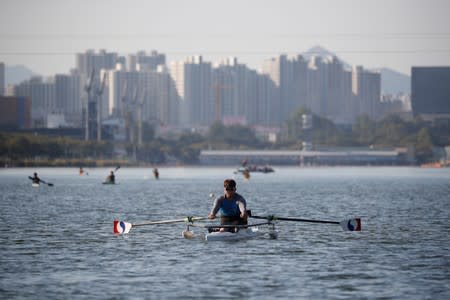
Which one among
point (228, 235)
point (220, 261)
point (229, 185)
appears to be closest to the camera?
point (220, 261)

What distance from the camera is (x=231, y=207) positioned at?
141 ft

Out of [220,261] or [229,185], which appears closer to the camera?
[220,261]

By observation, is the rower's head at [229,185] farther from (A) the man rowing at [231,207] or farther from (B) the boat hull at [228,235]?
(B) the boat hull at [228,235]

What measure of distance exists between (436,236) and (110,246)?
47.1ft

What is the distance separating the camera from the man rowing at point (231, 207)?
42.4m

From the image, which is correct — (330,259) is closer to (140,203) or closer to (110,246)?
(110,246)

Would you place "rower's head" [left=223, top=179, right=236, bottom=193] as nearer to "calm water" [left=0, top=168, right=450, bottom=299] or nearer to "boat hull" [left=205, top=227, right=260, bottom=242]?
"boat hull" [left=205, top=227, right=260, bottom=242]

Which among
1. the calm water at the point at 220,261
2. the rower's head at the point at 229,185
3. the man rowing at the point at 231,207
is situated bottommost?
the calm water at the point at 220,261

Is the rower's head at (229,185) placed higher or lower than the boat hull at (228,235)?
higher

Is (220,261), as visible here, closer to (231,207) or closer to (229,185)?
(229,185)

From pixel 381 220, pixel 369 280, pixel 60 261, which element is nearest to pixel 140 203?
pixel 381 220

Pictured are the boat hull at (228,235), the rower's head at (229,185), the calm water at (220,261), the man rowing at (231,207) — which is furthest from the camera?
the boat hull at (228,235)

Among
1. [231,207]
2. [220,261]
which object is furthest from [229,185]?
[220,261]

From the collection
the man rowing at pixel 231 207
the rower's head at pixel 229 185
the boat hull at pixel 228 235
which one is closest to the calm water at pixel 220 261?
the boat hull at pixel 228 235
